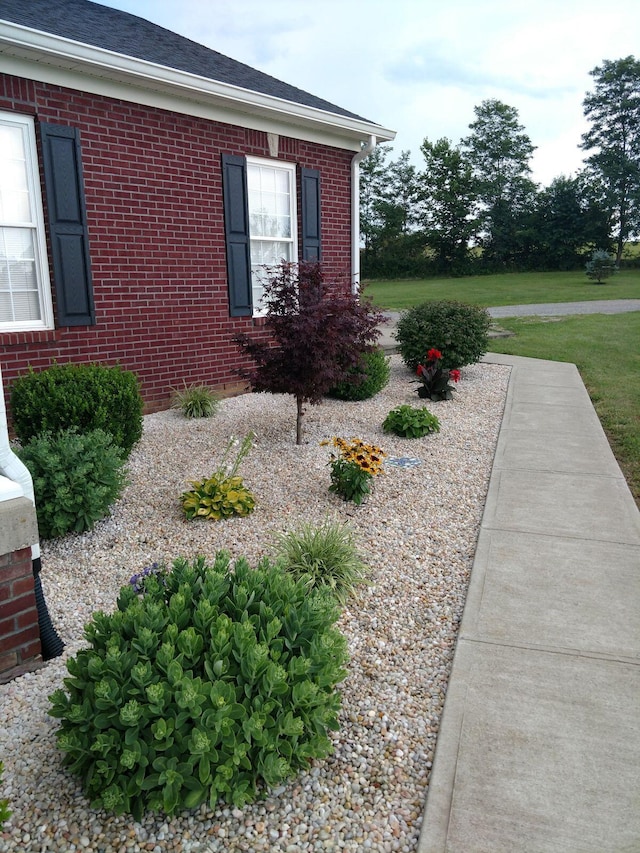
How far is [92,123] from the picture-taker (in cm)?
609

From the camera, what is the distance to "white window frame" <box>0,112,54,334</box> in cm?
569

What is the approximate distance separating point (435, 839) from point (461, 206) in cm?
3736

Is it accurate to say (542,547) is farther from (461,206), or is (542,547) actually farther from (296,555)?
(461,206)

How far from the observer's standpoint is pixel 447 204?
36375 millimetres

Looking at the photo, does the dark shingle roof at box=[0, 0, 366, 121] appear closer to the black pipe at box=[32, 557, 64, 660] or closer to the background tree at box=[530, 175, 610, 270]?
the black pipe at box=[32, 557, 64, 660]

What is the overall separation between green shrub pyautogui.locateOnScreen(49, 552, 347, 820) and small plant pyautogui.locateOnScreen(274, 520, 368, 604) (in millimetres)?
1063

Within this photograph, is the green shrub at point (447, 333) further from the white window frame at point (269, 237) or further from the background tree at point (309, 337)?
the background tree at point (309, 337)

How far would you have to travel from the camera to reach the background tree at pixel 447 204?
3500 centimetres

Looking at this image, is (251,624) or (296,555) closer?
(251,624)

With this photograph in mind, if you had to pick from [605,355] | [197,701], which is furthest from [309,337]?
[605,355]

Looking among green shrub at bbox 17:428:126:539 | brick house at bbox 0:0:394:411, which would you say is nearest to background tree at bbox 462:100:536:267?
brick house at bbox 0:0:394:411

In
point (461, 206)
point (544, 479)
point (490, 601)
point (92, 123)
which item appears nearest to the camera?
point (490, 601)

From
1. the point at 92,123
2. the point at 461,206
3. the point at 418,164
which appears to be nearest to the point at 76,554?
the point at 92,123

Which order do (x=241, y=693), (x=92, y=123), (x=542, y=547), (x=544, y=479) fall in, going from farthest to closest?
(x=92, y=123) → (x=544, y=479) → (x=542, y=547) → (x=241, y=693)
